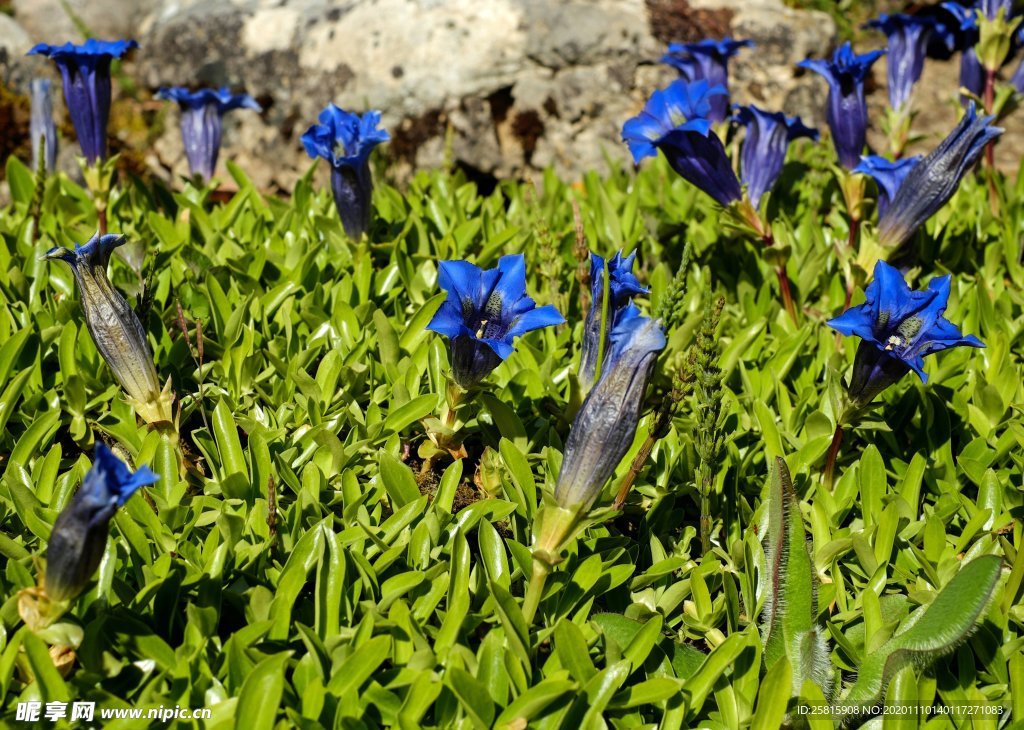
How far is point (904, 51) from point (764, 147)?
3.54 ft

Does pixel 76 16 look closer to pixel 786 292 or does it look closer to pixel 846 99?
pixel 846 99

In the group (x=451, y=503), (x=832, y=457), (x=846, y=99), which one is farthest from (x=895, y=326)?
(x=846, y=99)

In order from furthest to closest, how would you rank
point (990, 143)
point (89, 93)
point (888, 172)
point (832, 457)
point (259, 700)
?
1. point (990, 143)
2. point (89, 93)
3. point (888, 172)
4. point (832, 457)
5. point (259, 700)

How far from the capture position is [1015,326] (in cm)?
308

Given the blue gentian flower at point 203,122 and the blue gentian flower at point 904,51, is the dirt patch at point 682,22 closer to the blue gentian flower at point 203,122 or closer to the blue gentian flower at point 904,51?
the blue gentian flower at point 904,51

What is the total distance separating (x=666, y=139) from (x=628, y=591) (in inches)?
55.5

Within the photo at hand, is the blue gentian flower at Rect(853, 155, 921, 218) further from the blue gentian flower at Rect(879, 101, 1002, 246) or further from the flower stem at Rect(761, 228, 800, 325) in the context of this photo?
the flower stem at Rect(761, 228, 800, 325)

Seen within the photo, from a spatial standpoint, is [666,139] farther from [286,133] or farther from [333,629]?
[286,133]

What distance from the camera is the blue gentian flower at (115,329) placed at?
2162 mm

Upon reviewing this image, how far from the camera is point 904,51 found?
3912 millimetres

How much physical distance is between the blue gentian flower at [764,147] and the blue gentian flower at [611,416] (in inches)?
65.2

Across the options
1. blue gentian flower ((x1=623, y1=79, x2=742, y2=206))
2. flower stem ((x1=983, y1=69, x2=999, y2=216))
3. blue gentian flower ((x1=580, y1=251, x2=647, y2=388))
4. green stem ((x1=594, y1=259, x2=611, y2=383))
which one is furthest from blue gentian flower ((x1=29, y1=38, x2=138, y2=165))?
flower stem ((x1=983, y1=69, x2=999, y2=216))

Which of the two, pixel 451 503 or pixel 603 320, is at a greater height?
pixel 603 320

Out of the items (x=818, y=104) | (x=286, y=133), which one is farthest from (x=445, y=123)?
(x=818, y=104)
